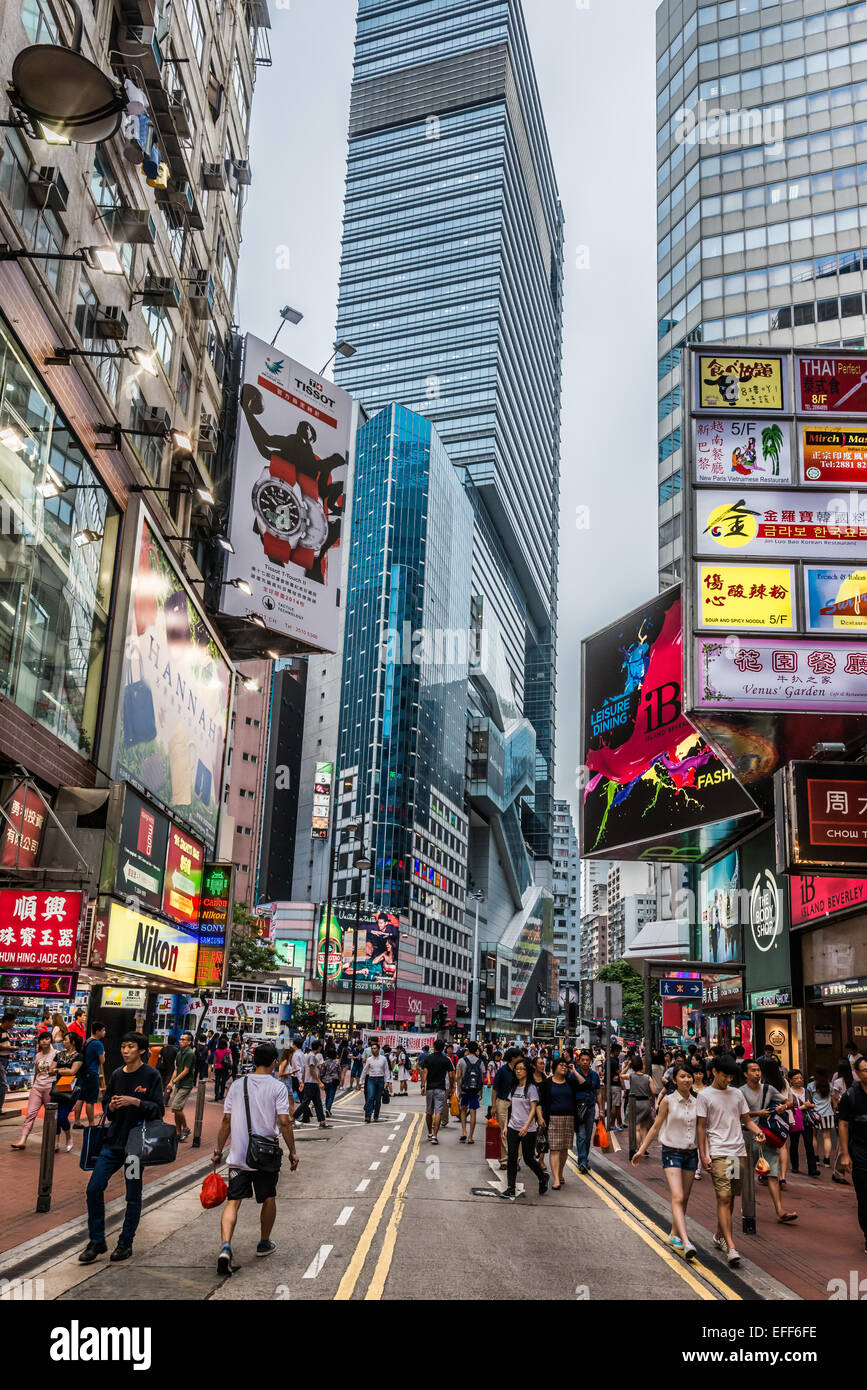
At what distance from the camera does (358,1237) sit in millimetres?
10344

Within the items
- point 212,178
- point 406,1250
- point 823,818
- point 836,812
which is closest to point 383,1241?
point 406,1250

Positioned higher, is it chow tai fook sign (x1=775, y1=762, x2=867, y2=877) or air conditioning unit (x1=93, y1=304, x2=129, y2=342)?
air conditioning unit (x1=93, y1=304, x2=129, y2=342)

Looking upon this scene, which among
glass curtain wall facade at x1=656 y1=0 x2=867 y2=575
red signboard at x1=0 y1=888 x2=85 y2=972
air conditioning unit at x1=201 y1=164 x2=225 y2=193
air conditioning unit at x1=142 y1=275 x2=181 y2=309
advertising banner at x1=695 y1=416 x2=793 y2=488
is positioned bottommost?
red signboard at x1=0 y1=888 x2=85 y2=972

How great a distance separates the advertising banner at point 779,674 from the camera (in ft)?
58.5

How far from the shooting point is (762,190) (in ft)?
193

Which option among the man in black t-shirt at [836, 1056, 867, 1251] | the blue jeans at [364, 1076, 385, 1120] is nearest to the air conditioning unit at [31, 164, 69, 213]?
the man in black t-shirt at [836, 1056, 867, 1251]

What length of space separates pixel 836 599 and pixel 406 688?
98776mm

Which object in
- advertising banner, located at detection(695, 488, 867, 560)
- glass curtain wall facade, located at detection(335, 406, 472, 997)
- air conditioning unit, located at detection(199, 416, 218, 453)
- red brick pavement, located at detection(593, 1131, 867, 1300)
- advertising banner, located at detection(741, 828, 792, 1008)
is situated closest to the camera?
red brick pavement, located at detection(593, 1131, 867, 1300)

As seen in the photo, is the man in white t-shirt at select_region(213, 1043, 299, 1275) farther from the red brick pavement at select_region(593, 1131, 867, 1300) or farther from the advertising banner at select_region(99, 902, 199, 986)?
the advertising banner at select_region(99, 902, 199, 986)

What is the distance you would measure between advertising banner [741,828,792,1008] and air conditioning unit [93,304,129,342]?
1912 centimetres

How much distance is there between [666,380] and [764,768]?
4607 centimetres

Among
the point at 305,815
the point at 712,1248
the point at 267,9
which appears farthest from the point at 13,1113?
the point at 305,815

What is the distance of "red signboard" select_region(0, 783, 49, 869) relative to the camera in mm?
14859

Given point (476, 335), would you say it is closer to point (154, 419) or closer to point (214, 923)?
point (214, 923)
